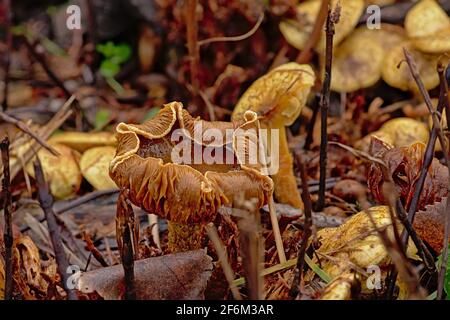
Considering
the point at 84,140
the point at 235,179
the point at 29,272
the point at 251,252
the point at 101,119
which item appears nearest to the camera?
the point at 251,252

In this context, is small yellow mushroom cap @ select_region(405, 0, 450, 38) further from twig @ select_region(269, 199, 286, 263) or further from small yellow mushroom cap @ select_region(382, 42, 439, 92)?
twig @ select_region(269, 199, 286, 263)

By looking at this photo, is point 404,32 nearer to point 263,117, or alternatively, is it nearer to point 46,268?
point 263,117

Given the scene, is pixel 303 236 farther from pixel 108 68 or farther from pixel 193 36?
pixel 108 68

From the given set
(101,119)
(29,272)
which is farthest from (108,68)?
(29,272)

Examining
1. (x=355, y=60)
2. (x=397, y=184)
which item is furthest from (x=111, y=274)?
(x=355, y=60)

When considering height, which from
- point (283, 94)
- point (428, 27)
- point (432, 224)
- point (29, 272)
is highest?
point (428, 27)

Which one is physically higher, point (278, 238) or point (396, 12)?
point (396, 12)

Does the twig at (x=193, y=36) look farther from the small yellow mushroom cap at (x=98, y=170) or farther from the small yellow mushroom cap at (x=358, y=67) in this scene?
the small yellow mushroom cap at (x=358, y=67)
